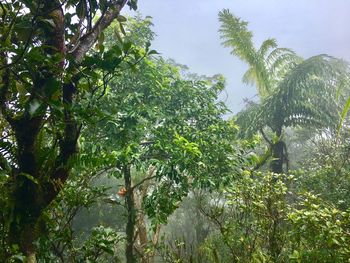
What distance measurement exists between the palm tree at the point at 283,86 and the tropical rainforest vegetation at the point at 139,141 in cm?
4

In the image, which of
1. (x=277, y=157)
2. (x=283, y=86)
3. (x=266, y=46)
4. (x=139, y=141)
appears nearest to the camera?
(x=139, y=141)

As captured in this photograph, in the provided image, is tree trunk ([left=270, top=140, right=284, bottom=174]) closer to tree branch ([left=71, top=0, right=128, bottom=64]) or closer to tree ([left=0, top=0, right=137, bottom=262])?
tree branch ([left=71, top=0, right=128, bottom=64])

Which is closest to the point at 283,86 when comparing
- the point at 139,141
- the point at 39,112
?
the point at 139,141

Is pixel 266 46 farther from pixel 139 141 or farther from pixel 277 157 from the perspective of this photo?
pixel 139 141

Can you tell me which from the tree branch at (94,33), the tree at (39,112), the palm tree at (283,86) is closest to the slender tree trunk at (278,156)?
the palm tree at (283,86)

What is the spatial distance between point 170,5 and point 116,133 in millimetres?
206260

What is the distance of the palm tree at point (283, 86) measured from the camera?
34.3ft

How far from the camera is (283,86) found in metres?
10.6

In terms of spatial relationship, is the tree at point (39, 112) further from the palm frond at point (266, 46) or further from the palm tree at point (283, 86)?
the palm frond at point (266, 46)

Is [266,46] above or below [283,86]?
above

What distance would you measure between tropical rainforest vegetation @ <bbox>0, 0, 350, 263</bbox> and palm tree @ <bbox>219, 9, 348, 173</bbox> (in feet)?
0.13

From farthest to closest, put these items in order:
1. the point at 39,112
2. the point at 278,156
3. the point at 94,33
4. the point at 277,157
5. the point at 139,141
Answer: the point at 278,156 → the point at 277,157 → the point at 139,141 → the point at 94,33 → the point at 39,112

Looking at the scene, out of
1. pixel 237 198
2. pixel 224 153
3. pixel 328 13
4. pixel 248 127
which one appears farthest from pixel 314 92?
pixel 328 13

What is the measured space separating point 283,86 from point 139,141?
6.65 m
